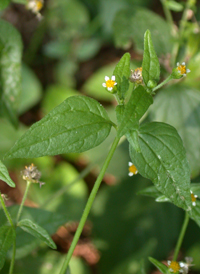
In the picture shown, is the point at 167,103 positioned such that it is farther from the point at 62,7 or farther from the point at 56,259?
the point at 62,7

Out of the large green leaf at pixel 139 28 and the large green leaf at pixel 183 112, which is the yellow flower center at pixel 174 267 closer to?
the large green leaf at pixel 183 112

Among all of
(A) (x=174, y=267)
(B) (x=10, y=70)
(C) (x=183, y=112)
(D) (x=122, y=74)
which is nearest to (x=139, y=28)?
(C) (x=183, y=112)

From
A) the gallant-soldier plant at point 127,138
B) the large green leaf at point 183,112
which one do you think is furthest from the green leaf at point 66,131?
the large green leaf at point 183,112

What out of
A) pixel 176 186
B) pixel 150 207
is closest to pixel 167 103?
pixel 150 207

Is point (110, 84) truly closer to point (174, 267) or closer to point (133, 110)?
point (133, 110)

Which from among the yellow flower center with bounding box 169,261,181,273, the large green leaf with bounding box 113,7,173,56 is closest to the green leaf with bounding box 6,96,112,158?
the yellow flower center with bounding box 169,261,181,273
